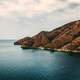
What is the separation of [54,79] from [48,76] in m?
6.50

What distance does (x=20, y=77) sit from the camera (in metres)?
102

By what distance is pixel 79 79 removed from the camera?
3829 inches

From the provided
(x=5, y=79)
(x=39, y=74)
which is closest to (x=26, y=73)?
(x=39, y=74)

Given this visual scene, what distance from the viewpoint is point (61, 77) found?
101875 mm

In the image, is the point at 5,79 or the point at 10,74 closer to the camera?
the point at 5,79

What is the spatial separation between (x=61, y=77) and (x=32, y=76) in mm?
13943

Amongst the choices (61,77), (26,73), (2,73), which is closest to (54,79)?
(61,77)

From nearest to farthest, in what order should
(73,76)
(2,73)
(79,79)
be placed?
(79,79) < (73,76) < (2,73)

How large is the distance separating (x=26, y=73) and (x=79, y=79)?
28228 millimetres

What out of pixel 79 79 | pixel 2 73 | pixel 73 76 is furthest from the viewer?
pixel 2 73

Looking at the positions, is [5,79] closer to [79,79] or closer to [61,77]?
Result: [61,77]

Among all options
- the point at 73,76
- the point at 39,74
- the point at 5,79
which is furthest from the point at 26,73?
the point at 73,76

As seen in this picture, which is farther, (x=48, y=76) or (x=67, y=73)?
(x=67, y=73)

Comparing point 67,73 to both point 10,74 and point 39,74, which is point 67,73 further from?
point 10,74
